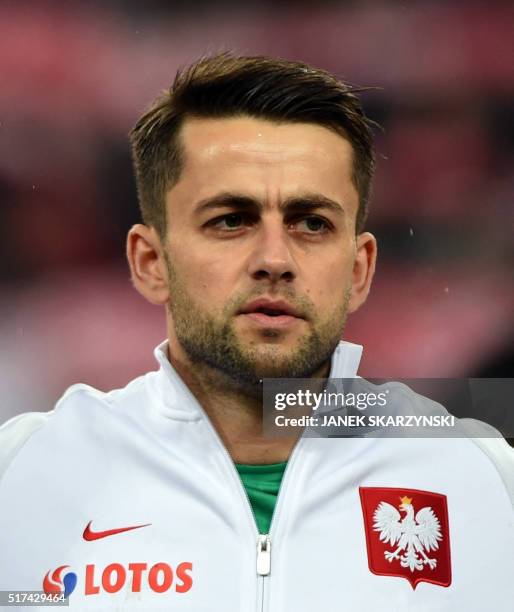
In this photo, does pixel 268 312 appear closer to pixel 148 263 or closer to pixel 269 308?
pixel 269 308

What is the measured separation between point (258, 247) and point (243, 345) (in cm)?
19

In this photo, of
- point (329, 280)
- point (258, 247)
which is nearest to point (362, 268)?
point (329, 280)

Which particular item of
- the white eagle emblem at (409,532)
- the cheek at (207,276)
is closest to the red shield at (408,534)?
the white eagle emblem at (409,532)

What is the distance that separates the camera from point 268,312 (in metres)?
1.61

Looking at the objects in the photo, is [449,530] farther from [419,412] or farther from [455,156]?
[455,156]

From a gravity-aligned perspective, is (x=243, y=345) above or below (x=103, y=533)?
above

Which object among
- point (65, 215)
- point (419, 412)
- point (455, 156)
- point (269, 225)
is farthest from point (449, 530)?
point (65, 215)

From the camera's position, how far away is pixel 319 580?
158 centimetres

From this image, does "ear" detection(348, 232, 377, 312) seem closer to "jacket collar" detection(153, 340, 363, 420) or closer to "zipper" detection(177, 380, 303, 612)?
"jacket collar" detection(153, 340, 363, 420)

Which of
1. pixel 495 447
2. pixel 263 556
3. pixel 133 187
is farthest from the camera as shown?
pixel 133 187

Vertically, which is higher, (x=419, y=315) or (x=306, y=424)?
(x=419, y=315)

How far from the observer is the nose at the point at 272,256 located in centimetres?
160

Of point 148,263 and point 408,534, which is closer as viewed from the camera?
point 408,534

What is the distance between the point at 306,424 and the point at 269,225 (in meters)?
0.41
